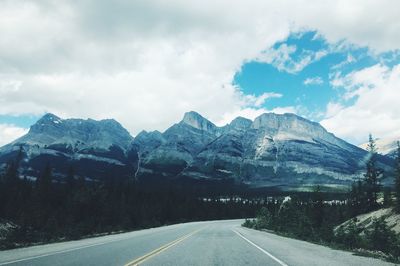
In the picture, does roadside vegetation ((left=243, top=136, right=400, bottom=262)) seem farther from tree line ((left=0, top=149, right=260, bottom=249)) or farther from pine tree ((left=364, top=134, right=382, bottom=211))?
tree line ((left=0, top=149, right=260, bottom=249))

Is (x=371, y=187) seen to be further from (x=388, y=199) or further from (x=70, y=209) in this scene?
(x=70, y=209)

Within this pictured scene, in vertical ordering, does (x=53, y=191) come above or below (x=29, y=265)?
above

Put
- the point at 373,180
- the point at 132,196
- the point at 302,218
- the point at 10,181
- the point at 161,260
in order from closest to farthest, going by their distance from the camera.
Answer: the point at 161,260 → the point at 302,218 → the point at 10,181 → the point at 373,180 → the point at 132,196

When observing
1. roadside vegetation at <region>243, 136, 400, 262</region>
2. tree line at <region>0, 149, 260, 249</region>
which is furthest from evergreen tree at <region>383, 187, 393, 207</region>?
tree line at <region>0, 149, 260, 249</region>

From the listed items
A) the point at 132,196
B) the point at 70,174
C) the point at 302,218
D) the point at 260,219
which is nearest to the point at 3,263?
the point at 302,218

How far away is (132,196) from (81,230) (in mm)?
88398

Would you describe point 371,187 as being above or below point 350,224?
above

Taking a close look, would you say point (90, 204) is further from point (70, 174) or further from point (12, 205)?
point (70, 174)

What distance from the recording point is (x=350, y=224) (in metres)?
26.7

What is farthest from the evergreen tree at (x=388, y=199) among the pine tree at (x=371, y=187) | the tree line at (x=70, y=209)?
the tree line at (x=70, y=209)

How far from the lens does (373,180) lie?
98750mm

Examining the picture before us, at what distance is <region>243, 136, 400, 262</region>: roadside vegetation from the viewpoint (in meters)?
22.8

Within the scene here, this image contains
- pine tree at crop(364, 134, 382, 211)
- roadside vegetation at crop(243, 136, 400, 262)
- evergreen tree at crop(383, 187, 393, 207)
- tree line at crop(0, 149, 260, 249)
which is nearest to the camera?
roadside vegetation at crop(243, 136, 400, 262)

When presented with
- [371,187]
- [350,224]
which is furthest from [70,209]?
[371,187]
